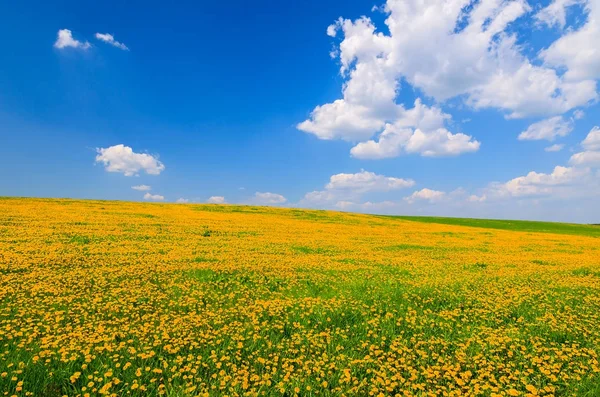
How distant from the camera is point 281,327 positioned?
8914mm

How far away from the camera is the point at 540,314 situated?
11117 mm

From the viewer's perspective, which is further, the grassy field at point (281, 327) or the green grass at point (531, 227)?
Result: the green grass at point (531, 227)

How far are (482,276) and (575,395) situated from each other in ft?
36.2

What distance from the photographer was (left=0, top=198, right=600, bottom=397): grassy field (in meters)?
6.50

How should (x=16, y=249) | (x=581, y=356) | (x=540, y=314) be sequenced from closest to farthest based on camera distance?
(x=581, y=356)
(x=540, y=314)
(x=16, y=249)

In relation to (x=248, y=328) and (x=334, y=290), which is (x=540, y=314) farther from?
(x=248, y=328)

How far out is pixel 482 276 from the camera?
1678cm

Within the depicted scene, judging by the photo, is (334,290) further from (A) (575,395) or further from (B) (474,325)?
(A) (575,395)

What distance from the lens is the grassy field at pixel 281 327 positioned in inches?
256

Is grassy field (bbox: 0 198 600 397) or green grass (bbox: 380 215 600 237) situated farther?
green grass (bbox: 380 215 600 237)

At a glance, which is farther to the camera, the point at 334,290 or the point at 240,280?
the point at 240,280

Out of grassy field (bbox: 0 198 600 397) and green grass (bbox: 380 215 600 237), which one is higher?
green grass (bbox: 380 215 600 237)


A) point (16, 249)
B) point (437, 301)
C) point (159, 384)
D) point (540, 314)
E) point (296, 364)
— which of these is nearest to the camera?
point (159, 384)

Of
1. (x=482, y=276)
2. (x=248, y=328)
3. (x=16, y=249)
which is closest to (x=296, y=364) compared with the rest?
(x=248, y=328)
